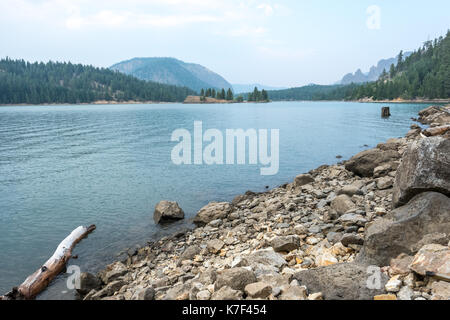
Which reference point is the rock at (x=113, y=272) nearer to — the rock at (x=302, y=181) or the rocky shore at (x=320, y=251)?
the rocky shore at (x=320, y=251)

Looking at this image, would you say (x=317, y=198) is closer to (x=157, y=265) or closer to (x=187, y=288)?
(x=157, y=265)

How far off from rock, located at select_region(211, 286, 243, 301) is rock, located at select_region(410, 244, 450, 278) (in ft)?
13.3

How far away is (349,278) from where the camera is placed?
22.7 ft

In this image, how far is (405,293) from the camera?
6090mm

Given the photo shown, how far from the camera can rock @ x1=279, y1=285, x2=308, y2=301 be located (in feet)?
21.3

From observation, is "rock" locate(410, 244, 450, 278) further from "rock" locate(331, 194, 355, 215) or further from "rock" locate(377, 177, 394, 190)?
"rock" locate(377, 177, 394, 190)

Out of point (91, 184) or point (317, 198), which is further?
point (91, 184)

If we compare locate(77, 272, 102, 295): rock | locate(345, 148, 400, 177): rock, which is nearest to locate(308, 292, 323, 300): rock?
locate(77, 272, 102, 295): rock

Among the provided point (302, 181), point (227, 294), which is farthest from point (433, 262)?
point (302, 181)

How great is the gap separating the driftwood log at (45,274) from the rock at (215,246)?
6983mm

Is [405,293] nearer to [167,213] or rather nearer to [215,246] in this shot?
[215,246]
